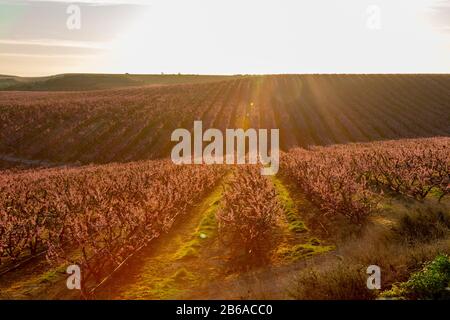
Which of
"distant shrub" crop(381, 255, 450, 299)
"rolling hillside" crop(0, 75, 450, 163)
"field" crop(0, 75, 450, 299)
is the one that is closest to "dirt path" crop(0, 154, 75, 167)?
"rolling hillside" crop(0, 75, 450, 163)

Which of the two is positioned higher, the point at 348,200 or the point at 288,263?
the point at 348,200

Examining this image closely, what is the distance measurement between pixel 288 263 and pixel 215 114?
47.6 m

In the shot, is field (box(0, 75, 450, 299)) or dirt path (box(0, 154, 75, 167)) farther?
dirt path (box(0, 154, 75, 167))

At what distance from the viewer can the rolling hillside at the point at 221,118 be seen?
47.6 meters

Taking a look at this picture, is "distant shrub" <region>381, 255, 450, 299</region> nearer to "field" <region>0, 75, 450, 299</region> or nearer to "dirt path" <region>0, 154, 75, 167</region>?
"field" <region>0, 75, 450, 299</region>

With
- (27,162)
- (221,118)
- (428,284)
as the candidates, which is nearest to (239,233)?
(428,284)

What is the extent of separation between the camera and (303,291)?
30.3 feet

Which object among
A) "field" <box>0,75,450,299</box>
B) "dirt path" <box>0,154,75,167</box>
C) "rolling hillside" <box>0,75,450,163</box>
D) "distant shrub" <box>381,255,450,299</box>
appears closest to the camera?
"distant shrub" <box>381,255,450,299</box>

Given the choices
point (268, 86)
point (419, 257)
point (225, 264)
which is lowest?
point (225, 264)

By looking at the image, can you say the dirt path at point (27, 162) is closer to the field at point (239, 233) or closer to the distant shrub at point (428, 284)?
the field at point (239, 233)

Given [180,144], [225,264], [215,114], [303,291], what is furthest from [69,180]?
[215,114]

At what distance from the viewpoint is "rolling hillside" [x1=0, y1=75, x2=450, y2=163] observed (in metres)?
47.6

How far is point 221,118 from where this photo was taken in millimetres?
56906
